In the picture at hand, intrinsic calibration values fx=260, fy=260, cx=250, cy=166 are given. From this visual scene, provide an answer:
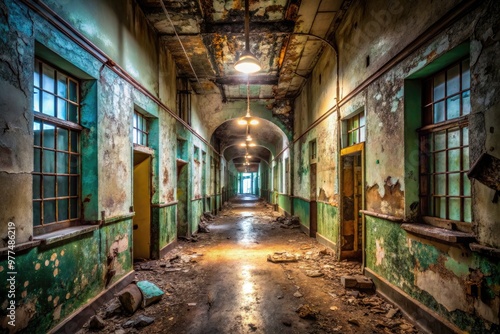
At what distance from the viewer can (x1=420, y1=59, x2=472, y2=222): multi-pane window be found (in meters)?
2.96

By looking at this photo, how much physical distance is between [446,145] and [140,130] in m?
5.49

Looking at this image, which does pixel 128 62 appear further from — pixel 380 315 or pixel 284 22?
pixel 380 315

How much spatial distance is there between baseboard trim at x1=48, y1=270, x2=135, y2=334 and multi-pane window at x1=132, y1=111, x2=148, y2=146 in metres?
2.77

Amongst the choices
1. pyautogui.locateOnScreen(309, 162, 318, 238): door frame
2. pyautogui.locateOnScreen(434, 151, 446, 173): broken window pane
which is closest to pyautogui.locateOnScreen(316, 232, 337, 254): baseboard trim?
pyautogui.locateOnScreen(309, 162, 318, 238): door frame

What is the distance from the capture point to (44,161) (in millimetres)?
3180

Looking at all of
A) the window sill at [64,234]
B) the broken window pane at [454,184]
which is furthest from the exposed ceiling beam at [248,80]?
the broken window pane at [454,184]

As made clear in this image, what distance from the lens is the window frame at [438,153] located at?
2.96 meters

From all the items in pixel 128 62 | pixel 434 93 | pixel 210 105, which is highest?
pixel 210 105

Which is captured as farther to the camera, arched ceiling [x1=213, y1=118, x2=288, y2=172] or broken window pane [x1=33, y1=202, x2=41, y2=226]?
arched ceiling [x1=213, y1=118, x2=288, y2=172]

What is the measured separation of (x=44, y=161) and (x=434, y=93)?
5.05 m

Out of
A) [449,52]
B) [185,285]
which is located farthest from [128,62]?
[449,52]

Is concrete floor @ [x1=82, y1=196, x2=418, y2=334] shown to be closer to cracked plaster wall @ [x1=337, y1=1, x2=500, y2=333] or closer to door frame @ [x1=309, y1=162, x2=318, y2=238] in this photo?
cracked plaster wall @ [x1=337, y1=1, x2=500, y2=333]

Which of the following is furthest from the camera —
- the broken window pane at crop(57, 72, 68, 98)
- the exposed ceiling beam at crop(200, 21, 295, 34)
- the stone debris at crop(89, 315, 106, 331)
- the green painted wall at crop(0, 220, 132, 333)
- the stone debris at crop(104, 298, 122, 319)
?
the exposed ceiling beam at crop(200, 21, 295, 34)

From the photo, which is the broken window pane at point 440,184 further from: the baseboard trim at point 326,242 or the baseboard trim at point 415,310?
the baseboard trim at point 326,242
